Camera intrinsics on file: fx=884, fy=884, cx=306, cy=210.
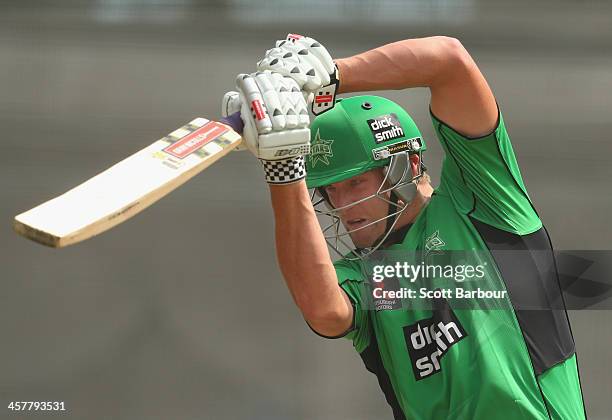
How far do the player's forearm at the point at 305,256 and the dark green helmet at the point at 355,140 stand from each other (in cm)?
24

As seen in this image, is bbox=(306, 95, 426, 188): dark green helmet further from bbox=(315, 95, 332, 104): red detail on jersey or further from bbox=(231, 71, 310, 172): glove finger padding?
bbox=(231, 71, 310, 172): glove finger padding

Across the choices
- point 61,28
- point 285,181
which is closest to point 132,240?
point 61,28

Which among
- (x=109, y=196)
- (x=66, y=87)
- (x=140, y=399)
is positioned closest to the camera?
(x=109, y=196)

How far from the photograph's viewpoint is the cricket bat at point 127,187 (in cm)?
135

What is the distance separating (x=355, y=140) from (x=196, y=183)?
1394 millimetres

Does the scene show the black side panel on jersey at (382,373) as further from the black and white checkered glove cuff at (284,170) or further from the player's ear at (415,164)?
the black and white checkered glove cuff at (284,170)

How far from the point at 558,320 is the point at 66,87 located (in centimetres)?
222

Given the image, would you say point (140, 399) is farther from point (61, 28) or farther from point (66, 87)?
point (61, 28)

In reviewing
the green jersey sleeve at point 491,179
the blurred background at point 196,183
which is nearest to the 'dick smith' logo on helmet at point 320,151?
the green jersey sleeve at point 491,179

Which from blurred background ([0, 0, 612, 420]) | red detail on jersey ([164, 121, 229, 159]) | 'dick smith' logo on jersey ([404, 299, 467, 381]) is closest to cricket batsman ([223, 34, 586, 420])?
'dick smith' logo on jersey ([404, 299, 467, 381])

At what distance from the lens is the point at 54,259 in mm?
3293

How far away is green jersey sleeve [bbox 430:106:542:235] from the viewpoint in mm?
1919

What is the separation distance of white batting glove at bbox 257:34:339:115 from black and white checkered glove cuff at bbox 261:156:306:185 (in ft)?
0.48

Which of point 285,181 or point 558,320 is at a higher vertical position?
point 285,181
